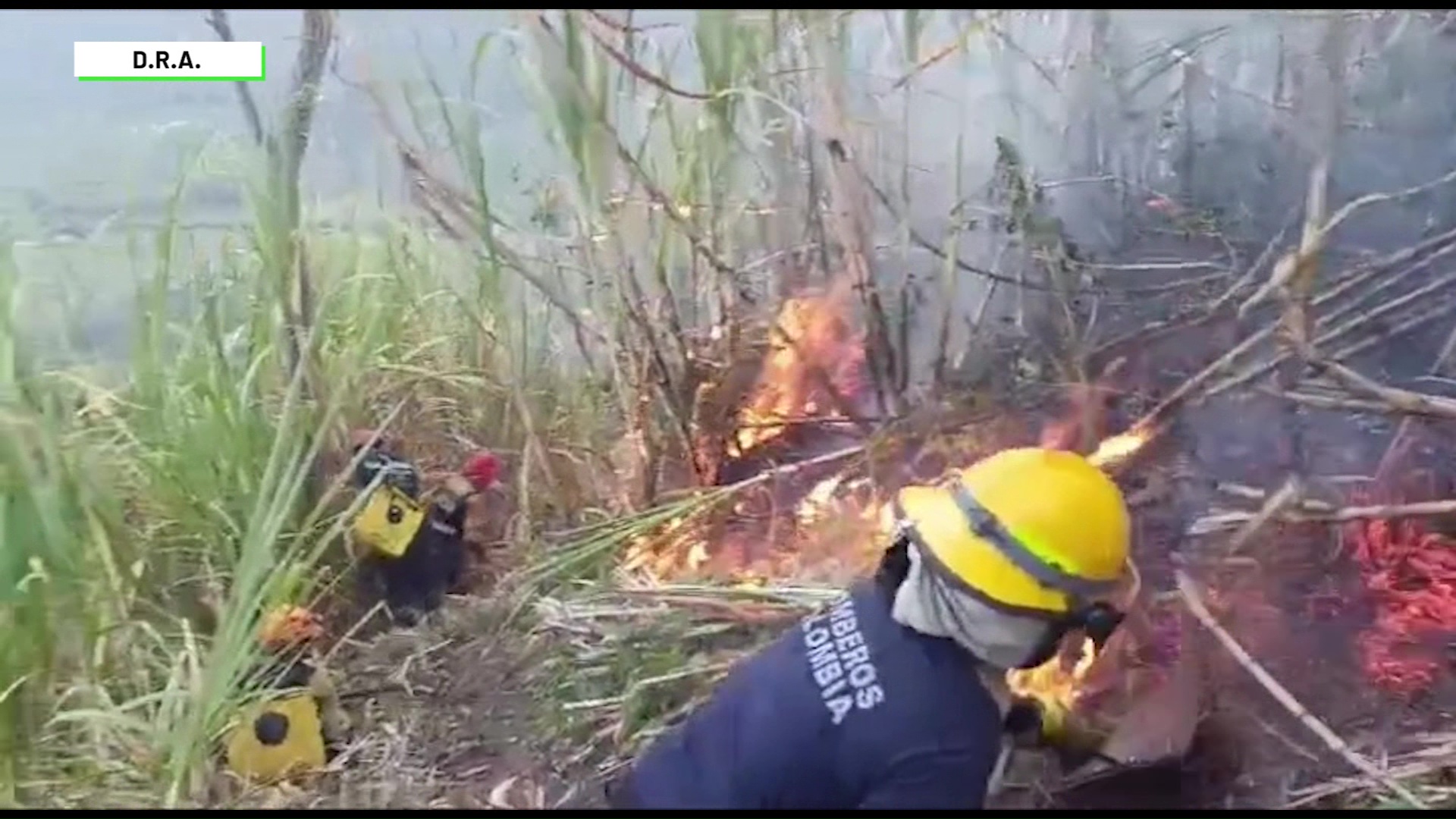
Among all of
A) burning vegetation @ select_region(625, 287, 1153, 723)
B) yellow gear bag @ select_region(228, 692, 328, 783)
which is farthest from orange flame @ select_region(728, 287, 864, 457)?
yellow gear bag @ select_region(228, 692, 328, 783)

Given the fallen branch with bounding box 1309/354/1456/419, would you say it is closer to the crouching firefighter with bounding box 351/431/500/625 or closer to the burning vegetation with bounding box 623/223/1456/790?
the burning vegetation with bounding box 623/223/1456/790

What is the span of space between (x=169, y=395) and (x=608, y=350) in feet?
1.25

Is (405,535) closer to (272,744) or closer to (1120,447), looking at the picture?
(272,744)

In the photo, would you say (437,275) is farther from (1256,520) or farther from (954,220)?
(1256,520)

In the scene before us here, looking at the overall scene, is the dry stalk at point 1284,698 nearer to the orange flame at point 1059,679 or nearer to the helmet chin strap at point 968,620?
the orange flame at point 1059,679

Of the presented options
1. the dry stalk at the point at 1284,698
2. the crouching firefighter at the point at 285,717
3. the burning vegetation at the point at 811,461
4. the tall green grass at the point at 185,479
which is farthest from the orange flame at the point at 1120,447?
the crouching firefighter at the point at 285,717

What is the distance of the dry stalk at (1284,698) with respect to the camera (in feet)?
4.27

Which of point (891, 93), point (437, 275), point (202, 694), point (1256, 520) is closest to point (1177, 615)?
point (1256, 520)

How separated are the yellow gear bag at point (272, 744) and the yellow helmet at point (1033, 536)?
547 mm

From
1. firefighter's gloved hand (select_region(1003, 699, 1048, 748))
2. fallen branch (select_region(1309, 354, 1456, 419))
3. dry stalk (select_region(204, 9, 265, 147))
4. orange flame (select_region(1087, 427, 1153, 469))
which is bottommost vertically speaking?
firefighter's gloved hand (select_region(1003, 699, 1048, 748))

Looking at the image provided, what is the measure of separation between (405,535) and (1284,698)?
0.75 metres

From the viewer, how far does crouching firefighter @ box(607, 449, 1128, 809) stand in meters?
1.11

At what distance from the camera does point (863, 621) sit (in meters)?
1.19

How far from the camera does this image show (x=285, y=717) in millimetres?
1340
